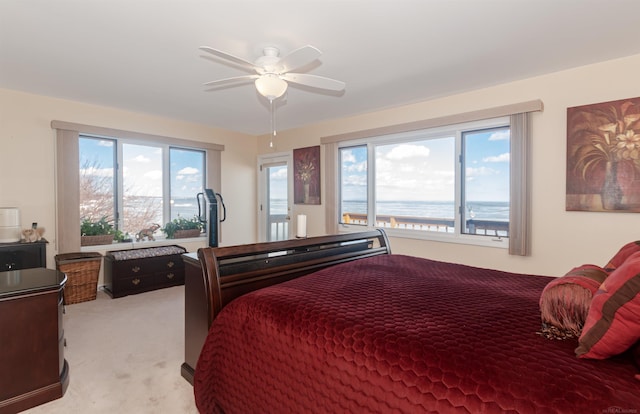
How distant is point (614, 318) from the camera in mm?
960

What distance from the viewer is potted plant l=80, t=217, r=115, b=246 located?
165 inches

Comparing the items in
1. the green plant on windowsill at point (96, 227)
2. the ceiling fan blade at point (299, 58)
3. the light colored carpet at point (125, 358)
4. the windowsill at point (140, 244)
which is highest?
the ceiling fan blade at point (299, 58)

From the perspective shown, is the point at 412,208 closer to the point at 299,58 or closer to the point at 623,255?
the point at 299,58

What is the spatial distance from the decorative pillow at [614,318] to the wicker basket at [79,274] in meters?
4.58

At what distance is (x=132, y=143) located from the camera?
4648 mm

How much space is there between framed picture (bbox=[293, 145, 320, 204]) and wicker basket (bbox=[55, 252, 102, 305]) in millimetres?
2906

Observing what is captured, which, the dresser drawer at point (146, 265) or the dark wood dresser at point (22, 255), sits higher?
the dark wood dresser at point (22, 255)

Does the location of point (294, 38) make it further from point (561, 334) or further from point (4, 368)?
point (4, 368)

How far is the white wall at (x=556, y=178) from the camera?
8.95ft

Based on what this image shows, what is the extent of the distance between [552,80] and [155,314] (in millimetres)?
4642

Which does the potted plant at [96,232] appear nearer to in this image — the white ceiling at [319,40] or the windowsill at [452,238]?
the white ceiling at [319,40]

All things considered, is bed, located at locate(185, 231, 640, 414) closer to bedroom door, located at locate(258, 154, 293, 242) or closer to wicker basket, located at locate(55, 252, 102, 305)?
wicker basket, located at locate(55, 252, 102, 305)

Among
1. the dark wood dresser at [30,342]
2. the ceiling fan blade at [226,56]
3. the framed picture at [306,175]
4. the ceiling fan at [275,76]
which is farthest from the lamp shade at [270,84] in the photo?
the framed picture at [306,175]

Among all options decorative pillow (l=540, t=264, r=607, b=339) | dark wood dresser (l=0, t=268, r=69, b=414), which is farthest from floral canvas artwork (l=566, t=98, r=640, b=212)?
dark wood dresser (l=0, t=268, r=69, b=414)
